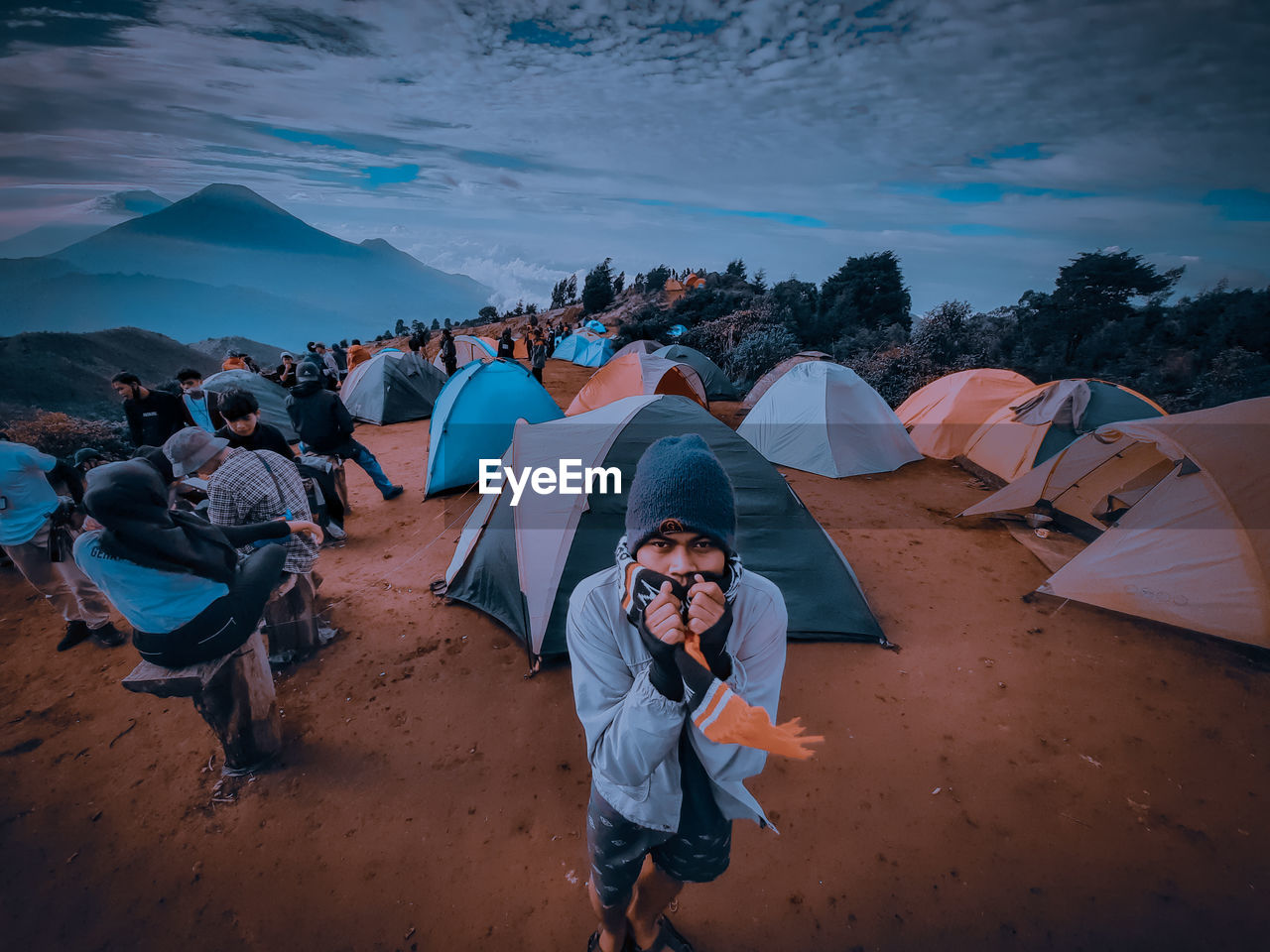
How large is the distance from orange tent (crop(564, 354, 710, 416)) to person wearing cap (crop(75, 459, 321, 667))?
7.51m

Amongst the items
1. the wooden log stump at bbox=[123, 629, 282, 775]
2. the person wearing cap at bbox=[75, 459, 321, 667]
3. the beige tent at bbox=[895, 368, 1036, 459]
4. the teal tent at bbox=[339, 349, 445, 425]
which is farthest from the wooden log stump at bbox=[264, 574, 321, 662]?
the beige tent at bbox=[895, 368, 1036, 459]

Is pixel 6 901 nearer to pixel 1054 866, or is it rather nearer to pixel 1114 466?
pixel 1054 866

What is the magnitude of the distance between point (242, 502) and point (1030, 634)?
23.1ft

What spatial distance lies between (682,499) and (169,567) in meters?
2.90

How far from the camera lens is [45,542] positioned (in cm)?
421

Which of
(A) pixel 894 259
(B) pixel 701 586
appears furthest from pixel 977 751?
(A) pixel 894 259

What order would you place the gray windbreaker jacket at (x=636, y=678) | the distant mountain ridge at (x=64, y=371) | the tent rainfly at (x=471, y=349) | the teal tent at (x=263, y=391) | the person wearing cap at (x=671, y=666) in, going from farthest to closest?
the distant mountain ridge at (x=64, y=371), the tent rainfly at (x=471, y=349), the teal tent at (x=263, y=391), the gray windbreaker jacket at (x=636, y=678), the person wearing cap at (x=671, y=666)

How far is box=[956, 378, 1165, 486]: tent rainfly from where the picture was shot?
7.14 metres

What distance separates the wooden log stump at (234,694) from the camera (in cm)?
273

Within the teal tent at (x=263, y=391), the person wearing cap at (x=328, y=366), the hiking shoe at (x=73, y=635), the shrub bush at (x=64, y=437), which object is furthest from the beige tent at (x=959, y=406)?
the shrub bush at (x=64, y=437)

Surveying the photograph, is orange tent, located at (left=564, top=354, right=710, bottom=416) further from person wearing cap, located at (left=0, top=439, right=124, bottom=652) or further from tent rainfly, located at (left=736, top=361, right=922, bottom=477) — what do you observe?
person wearing cap, located at (left=0, top=439, right=124, bottom=652)

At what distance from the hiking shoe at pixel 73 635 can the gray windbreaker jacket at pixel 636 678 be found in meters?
5.69

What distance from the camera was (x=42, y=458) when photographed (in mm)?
4055

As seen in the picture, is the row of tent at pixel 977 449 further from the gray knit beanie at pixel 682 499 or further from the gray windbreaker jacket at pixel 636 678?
the gray knit beanie at pixel 682 499
